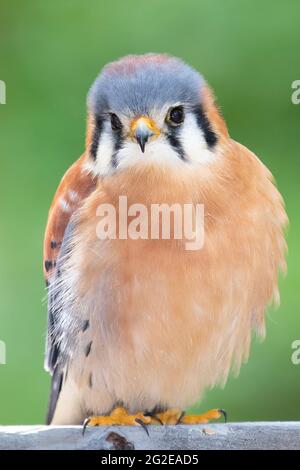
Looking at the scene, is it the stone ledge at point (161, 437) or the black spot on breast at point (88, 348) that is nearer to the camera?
the stone ledge at point (161, 437)

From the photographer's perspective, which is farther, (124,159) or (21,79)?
(21,79)

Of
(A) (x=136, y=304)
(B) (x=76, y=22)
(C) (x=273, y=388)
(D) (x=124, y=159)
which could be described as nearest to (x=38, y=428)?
(A) (x=136, y=304)

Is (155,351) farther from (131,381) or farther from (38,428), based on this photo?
(38,428)

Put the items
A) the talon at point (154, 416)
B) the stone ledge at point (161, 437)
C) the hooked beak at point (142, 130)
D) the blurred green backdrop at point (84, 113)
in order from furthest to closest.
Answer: the blurred green backdrop at point (84, 113), the talon at point (154, 416), the hooked beak at point (142, 130), the stone ledge at point (161, 437)

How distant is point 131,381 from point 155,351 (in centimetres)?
10

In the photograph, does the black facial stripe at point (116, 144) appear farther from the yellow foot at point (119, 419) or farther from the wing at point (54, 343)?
the yellow foot at point (119, 419)

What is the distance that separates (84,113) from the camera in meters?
2.26

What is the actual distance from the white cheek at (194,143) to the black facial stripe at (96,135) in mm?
142

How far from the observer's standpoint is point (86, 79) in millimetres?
2398

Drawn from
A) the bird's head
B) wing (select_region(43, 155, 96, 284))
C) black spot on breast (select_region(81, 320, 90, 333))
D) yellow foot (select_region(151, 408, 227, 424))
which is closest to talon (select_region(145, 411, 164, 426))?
yellow foot (select_region(151, 408, 227, 424))

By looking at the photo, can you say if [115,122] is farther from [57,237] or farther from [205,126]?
[57,237]

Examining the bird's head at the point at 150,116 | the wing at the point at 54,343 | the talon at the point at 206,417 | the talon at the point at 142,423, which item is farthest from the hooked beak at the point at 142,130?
the talon at the point at 206,417

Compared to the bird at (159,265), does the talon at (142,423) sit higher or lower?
lower

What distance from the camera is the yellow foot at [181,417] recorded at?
80.0 inches
